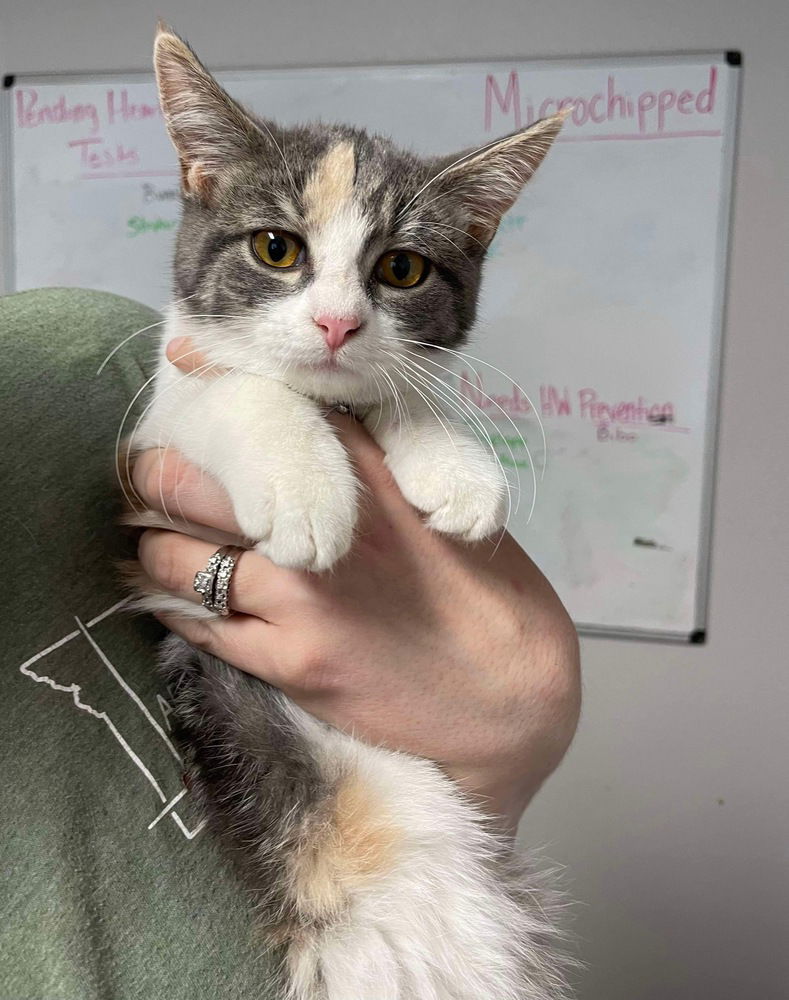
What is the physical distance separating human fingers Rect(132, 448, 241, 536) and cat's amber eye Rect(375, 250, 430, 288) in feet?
1.03

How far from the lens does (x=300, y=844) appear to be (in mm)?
795

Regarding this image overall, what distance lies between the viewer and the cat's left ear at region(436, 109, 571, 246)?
96 centimetres

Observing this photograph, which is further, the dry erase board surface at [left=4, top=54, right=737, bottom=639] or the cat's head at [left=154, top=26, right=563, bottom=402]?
the dry erase board surface at [left=4, top=54, right=737, bottom=639]

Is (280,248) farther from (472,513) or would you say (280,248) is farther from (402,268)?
(472,513)

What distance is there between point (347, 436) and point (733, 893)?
6.52ft

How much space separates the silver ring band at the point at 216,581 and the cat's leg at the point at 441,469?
21 centimetres

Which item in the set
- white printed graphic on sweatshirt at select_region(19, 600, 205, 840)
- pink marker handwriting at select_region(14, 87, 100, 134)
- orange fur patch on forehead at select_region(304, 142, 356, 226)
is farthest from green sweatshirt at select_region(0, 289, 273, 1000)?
pink marker handwriting at select_region(14, 87, 100, 134)

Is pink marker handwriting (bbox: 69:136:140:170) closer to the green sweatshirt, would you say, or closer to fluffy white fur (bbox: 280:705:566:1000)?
the green sweatshirt

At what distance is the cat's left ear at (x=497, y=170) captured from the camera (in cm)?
96

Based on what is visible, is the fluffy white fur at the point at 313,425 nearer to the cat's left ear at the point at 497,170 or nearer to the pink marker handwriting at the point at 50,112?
the cat's left ear at the point at 497,170

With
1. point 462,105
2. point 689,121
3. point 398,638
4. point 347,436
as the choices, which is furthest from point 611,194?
→ point 398,638

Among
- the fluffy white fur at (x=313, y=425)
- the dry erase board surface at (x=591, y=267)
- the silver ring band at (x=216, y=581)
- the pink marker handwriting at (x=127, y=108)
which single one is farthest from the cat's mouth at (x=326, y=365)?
the pink marker handwriting at (x=127, y=108)

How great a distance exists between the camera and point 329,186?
0.89 meters

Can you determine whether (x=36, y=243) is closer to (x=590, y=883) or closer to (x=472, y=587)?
(x=472, y=587)
